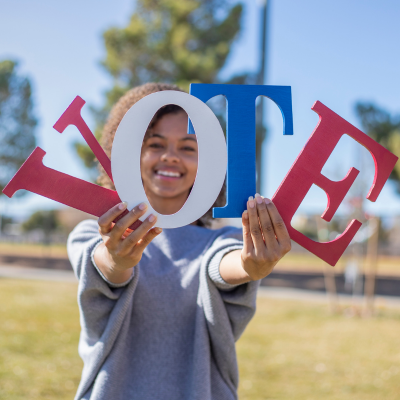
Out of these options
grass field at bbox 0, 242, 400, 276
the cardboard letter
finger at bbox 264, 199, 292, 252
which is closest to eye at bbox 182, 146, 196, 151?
the cardboard letter

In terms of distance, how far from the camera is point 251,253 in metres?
1.19

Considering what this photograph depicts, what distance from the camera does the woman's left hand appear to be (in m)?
1.16

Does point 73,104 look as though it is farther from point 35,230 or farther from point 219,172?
point 35,230

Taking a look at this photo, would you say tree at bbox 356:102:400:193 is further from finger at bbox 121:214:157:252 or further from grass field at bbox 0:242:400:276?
finger at bbox 121:214:157:252

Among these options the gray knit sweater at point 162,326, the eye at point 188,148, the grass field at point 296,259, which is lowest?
the grass field at point 296,259

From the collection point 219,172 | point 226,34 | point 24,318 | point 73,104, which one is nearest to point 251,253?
point 219,172

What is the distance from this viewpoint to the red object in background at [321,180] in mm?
1308

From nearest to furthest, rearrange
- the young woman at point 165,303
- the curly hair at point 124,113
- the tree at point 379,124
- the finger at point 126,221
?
the finger at point 126,221
the young woman at point 165,303
the curly hair at point 124,113
the tree at point 379,124

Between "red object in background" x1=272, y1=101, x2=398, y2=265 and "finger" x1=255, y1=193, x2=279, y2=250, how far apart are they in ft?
0.45

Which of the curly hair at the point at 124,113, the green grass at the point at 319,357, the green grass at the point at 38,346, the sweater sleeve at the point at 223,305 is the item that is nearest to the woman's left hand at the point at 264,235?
the sweater sleeve at the point at 223,305

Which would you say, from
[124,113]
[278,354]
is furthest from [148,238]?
[278,354]

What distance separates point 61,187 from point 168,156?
17.5 inches

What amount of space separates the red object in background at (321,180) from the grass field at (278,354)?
9.53 ft

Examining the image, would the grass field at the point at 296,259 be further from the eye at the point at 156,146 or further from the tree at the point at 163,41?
the eye at the point at 156,146
